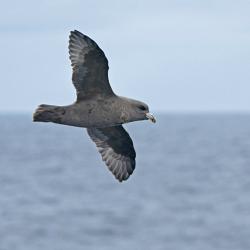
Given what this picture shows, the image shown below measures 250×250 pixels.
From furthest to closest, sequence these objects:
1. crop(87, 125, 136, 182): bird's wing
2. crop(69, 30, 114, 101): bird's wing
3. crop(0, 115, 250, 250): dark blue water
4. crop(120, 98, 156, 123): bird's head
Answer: crop(0, 115, 250, 250): dark blue water
crop(87, 125, 136, 182): bird's wing
crop(69, 30, 114, 101): bird's wing
crop(120, 98, 156, 123): bird's head

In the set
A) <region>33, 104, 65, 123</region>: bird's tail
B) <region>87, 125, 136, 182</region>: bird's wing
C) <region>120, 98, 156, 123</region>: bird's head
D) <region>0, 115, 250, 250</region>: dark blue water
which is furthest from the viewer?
<region>0, 115, 250, 250</region>: dark blue water

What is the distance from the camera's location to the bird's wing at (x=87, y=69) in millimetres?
16172

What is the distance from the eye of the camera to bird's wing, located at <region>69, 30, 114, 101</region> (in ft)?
53.1

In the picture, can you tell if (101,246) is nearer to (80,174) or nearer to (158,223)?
(158,223)

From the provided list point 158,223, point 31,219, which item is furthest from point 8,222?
point 158,223

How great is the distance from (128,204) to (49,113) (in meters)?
78.8

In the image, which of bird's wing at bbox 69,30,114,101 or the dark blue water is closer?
bird's wing at bbox 69,30,114,101

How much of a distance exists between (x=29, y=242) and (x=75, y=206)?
2428cm

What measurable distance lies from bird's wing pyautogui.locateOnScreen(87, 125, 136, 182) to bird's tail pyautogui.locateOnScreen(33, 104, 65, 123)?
2.36 m

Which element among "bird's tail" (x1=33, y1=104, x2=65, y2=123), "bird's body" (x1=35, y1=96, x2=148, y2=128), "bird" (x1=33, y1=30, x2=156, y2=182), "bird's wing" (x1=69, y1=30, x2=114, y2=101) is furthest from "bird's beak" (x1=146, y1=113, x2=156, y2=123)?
"bird's tail" (x1=33, y1=104, x2=65, y2=123)

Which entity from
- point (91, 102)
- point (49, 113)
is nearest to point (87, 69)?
Answer: point (91, 102)

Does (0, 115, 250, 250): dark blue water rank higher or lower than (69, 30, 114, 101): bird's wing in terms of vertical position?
higher

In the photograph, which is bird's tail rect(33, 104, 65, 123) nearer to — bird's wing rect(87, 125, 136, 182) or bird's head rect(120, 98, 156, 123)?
bird's head rect(120, 98, 156, 123)

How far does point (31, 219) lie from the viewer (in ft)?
274
